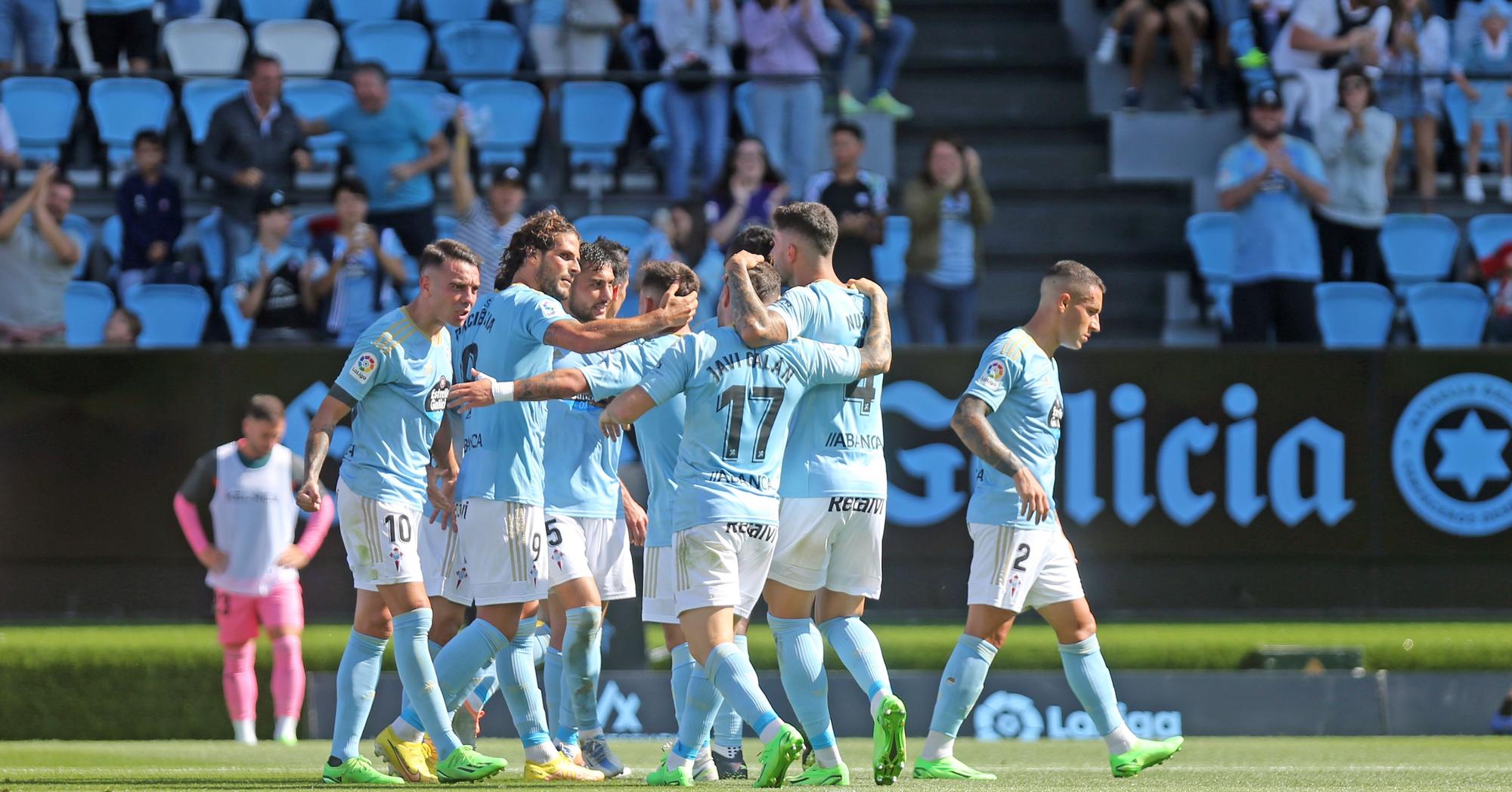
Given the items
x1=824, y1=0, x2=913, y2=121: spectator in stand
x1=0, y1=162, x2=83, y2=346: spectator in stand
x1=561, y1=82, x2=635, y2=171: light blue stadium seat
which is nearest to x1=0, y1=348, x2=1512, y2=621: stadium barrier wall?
x1=0, y1=162, x2=83, y2=346: spectator in stand

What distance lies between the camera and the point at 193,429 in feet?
43.2

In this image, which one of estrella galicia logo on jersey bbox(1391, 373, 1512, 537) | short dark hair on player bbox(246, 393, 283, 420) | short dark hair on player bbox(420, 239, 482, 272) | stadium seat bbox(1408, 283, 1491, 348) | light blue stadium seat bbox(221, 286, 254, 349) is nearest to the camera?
short dark hair on player bbox(420, 239, 482, 272)

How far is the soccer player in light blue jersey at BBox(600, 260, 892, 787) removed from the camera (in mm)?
7352

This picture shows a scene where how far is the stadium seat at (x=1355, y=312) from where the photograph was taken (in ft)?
49.0

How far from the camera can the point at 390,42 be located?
675 inches

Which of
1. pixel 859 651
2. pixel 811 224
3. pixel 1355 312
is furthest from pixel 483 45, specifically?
pixel 859 651

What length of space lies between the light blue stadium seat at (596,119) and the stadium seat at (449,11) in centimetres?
153

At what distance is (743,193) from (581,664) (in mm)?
6403

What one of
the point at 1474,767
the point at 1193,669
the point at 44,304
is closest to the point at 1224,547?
the point at 1193,669

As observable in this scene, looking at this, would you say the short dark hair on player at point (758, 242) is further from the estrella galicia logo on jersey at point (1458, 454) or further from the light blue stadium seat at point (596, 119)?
the light blue stadium seat at point (596, 119)

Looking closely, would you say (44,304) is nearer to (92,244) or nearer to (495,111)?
(92,244)

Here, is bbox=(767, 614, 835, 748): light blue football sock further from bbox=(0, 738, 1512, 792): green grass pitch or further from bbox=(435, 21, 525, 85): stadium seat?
bbox=(435, 21, 525, 85): stadium seat

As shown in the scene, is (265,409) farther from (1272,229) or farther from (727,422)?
(1272,229)

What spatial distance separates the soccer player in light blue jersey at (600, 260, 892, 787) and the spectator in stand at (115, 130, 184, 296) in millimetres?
8345
